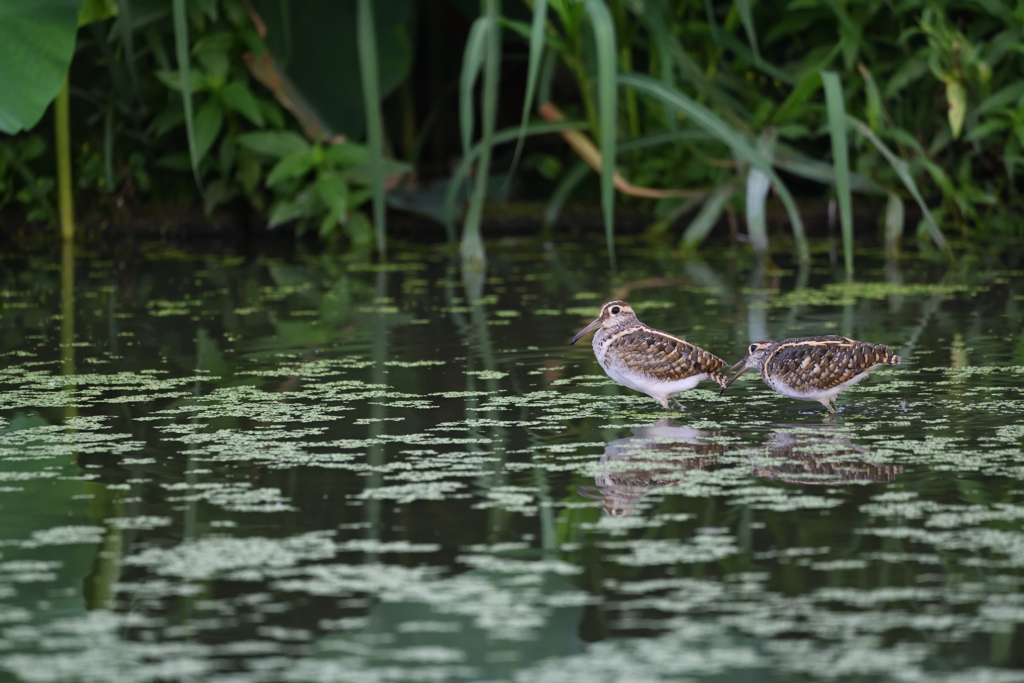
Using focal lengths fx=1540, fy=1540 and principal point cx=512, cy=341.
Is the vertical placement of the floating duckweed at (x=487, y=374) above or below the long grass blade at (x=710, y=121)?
below

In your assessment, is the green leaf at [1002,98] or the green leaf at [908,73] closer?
the green leaf at [1002,98]

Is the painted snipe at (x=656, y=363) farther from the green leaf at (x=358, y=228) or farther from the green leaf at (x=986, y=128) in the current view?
the green leaf at (x=358, y=228)

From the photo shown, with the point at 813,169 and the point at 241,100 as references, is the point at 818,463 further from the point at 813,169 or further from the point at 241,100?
the point at 241,100

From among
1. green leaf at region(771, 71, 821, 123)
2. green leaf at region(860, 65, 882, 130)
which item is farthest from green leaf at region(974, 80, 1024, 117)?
green leaf at region(771, 71, 821, 123)

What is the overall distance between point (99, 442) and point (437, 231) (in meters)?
5.68

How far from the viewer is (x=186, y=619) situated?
2471mm

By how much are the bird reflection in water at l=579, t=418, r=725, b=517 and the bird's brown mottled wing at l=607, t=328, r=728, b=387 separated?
143 mm

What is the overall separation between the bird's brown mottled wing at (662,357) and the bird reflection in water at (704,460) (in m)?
0.18

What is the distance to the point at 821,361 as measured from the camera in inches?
152

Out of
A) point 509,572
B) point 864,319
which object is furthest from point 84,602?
point 864,319

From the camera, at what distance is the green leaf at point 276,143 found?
7.99m

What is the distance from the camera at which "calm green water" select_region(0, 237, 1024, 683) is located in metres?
2.34

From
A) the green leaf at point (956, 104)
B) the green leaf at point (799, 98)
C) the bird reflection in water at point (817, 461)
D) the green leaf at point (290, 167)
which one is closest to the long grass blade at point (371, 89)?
the green leaf at point (290, 167)

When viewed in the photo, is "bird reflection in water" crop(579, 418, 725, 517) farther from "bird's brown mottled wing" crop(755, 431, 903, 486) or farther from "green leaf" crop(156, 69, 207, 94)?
"green leaf" crop(156, 69, 207, 94)
